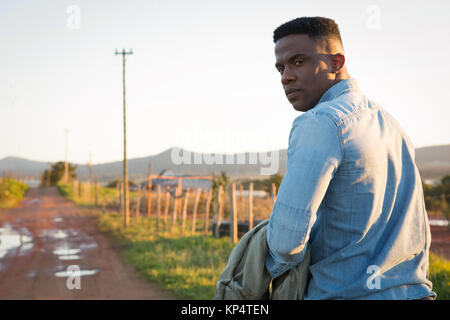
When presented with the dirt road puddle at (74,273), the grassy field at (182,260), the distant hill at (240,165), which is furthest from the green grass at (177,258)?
the distant hill at (240,165)

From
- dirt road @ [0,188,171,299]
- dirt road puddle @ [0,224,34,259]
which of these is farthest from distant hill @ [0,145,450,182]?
dirt road puddle @ [0,224,34,259]

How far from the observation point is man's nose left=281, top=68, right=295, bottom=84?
4.38ft

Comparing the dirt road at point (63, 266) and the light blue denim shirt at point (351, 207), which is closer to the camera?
the light blue denim shirt at point (351, 207)

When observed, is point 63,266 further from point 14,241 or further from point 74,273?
point 14,241

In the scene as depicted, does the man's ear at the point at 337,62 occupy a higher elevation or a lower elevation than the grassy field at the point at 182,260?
higher

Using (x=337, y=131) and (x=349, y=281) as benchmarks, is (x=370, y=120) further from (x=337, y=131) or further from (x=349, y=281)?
(x=349, y=281)

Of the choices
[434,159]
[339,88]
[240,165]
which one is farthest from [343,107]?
[240,165]

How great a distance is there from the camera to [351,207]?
114 centimetres

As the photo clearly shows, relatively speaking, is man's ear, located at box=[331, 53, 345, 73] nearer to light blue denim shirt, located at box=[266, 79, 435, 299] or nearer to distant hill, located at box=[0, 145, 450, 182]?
light blue denim shirt, located at box=[266, 79, 435, 299]

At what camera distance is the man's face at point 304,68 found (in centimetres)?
131

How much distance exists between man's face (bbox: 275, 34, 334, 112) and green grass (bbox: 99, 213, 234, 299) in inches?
223

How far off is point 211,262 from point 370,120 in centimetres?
793

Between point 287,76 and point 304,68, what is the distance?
2.4 inches

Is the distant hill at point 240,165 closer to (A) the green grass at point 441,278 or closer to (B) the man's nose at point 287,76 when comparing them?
(A) the green grass at point 441,278
